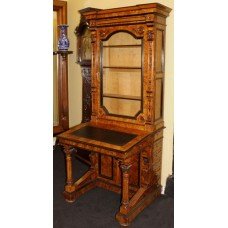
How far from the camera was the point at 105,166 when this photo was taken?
333 centimetres

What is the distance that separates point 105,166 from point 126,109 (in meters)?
0.74

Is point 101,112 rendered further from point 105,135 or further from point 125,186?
point 125,186

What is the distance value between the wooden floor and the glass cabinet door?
935 millimetres

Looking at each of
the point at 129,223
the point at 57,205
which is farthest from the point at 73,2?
the point at 129,223

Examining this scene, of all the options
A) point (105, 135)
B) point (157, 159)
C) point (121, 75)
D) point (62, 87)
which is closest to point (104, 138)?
point (105, 135)

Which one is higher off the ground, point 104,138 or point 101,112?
point 101,112

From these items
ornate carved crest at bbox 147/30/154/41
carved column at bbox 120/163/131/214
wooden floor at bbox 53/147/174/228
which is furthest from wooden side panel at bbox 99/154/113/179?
ornate carved crest at bbox 147/30/154/41

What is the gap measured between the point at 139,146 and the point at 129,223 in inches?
28.0

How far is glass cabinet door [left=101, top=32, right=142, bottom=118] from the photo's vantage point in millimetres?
2959

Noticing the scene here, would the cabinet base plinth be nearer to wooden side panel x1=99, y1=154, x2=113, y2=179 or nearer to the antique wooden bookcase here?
the antique wooden bookcase
